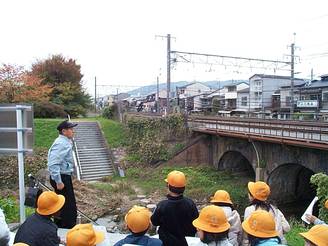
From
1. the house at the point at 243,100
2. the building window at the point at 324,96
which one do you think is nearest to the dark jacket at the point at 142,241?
the building window at the point at 324,96

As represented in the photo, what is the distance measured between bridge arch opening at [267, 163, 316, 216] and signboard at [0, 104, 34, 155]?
15.4 m

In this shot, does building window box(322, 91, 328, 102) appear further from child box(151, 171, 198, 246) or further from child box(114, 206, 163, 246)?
child box(114, 206, 163, 246)

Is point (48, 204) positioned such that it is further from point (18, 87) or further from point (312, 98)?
point (312, 98)

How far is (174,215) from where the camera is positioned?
3988 mm

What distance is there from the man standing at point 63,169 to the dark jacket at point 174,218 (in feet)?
6.78

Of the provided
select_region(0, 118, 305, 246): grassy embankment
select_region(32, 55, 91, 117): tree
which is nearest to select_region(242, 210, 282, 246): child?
select_region(0, 118, 305, 246): grassy embankment

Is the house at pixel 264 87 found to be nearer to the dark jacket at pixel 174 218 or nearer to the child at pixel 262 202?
the child at pixel 262 202

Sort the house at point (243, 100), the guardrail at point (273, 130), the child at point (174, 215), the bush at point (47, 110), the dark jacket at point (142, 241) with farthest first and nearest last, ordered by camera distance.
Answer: the house at point (243, 100)
the bush at point (47, 110)
the guardrail at point (273, 130)
the child at point (174, 215)
the dark jacket at point (142, 241)

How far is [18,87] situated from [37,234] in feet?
73.0

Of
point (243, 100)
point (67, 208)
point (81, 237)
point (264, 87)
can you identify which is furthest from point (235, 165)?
point (243, 100)

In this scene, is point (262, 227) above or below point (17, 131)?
below

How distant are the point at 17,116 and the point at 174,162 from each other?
58.4 ft

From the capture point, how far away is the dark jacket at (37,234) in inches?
135

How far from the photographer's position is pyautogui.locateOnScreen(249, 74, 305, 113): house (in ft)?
150
